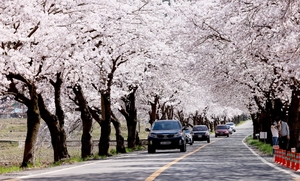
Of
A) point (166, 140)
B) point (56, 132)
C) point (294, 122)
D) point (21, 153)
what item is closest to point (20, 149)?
point (21, 153)

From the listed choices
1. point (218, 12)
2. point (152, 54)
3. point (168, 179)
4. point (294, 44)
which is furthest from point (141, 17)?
point (168, 179)

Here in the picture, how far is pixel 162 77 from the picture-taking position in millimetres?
46625

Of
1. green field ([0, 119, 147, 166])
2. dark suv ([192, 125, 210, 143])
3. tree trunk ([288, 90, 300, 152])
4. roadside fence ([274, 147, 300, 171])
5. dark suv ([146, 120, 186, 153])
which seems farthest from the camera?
dark suv ([192, 125, 210, 143])

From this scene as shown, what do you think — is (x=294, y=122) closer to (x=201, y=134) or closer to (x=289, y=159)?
(x=289, y=159)

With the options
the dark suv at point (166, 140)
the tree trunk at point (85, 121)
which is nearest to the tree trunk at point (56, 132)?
the tree trunk at point (85, 121)

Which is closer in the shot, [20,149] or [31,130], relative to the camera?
[31,130]

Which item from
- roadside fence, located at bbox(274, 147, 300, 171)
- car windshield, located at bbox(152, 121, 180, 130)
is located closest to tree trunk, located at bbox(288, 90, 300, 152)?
roadside fence, located at bbox(274, 147, 300, 171)

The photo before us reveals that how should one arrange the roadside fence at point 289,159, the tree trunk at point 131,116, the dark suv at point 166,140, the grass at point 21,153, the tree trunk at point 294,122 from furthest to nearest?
the tree trunk at point 131,116 → the dark suv at point 166,140 → the tree trunk at point 294,122 → the grass at point 21,153 → the roadside fence at point 289,159

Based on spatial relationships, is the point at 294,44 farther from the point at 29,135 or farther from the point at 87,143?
the point at 87,143

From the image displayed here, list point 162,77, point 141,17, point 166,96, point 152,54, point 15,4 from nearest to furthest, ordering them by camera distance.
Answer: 1. point 15,4
2. point 141,17
3. point 152,54
4. point 162,77
5. point 166,96

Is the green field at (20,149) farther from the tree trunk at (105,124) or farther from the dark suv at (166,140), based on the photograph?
the dark suv at (166,140)

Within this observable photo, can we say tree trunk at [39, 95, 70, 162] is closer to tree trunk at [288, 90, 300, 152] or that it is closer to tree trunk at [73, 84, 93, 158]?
tree trunk at [73, 84, 93, 158]

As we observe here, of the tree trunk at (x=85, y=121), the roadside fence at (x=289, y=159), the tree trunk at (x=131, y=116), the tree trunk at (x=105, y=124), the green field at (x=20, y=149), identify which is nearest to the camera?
the roadside fence at (x=289, y=159)

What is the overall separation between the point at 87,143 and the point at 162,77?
50.4ft
